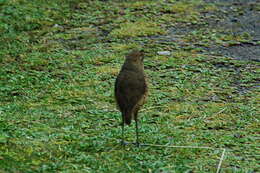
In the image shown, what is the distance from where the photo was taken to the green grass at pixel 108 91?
16.4 feet

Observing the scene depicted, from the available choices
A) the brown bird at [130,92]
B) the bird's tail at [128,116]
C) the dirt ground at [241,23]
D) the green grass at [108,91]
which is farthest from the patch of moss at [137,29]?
the bird's tail at [128,116]

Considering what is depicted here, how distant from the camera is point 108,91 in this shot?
7.19 m

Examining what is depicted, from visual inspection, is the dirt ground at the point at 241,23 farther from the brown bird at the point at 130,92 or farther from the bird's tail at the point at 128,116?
the bird's tail at the point at 128,116

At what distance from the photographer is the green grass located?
5004 millimetres

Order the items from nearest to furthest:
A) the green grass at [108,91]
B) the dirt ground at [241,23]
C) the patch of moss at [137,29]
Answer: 1. the green grass at [108,91]
2. the dirt ground at [241,23]
3. the patch of moss at [137,29]

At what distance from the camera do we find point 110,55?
865 centimetres

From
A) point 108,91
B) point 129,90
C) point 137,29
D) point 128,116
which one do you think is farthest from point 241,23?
point 128,116

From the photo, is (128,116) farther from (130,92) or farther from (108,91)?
(108,91)

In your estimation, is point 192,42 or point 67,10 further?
point 67,10

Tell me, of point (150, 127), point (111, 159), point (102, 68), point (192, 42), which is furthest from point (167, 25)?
point (111, 159)

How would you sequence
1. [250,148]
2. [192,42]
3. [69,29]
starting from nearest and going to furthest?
[250,148]
[192,42]
[69,29]

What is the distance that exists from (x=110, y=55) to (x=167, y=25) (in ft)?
6.44

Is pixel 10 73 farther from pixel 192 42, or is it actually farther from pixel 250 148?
pixel 250 148

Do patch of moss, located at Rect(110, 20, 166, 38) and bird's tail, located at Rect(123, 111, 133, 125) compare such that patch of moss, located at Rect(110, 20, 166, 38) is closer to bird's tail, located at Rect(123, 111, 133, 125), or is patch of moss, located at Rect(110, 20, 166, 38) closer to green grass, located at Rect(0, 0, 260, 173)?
green grass, located at Rect(0, 0, 260, 173)
